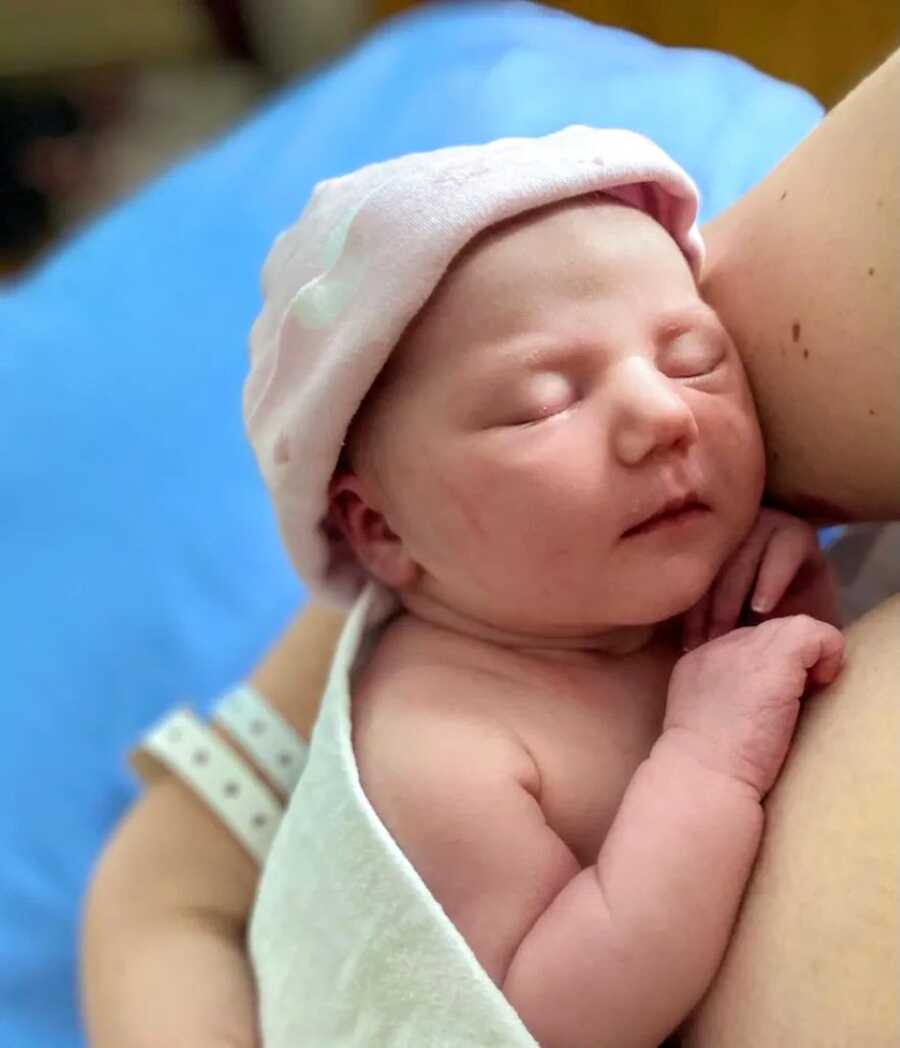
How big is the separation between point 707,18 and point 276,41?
1.11 meters

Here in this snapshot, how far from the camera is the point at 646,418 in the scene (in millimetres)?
556

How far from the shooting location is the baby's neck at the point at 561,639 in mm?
648

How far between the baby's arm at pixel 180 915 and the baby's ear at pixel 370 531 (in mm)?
172

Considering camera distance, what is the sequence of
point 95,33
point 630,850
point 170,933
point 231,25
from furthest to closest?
point 95,33, point 231,25, point 170,933, point 630,850

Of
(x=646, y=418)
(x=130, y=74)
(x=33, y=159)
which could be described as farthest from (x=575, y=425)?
(x=33, y=159)

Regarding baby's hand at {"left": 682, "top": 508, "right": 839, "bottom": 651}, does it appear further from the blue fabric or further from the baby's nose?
the blue fabric

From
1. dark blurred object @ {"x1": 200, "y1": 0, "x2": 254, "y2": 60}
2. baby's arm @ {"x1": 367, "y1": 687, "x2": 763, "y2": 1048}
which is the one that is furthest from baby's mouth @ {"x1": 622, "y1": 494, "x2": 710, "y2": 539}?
dark blurred object @ {"x1": 200, "y1": 0, "x2": 254, "y2": 60}

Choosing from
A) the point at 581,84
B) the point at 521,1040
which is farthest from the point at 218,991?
the point at 581,84

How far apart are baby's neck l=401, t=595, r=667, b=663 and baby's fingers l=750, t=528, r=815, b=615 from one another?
73mm

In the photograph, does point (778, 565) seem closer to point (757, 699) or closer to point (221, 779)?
point (757, 699)

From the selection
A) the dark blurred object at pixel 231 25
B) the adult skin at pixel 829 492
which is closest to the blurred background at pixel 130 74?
the dark blurred object at pixel 231 25

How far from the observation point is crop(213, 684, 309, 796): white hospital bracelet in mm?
840

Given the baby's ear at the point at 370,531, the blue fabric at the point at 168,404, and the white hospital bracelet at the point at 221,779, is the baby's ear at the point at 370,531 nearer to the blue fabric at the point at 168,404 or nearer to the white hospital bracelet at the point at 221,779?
the white hospital bracelet at the point at 221,779

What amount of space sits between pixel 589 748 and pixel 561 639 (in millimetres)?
74
